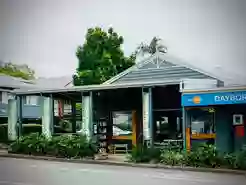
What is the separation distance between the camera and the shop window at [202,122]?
4.21 metres

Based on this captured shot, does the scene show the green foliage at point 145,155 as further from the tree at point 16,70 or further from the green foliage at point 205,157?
the tree at point 16,70

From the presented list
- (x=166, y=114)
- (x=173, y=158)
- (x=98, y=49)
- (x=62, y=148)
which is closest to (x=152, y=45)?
(x=98, y=49)

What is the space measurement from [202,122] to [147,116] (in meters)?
0.76

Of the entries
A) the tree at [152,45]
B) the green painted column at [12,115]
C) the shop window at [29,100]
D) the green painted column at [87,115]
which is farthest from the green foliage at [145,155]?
the tree at [152,45]

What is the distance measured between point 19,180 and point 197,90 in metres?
2.44

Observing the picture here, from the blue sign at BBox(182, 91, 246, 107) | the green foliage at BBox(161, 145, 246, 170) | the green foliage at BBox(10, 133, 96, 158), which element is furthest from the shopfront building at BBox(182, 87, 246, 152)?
the green foliage at BBox(10, 133, 96, 158)

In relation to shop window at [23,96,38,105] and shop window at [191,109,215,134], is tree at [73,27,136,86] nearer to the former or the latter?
shop window at [23,96,38,105]

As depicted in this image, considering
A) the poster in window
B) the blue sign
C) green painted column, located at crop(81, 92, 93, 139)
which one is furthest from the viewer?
the poster in window

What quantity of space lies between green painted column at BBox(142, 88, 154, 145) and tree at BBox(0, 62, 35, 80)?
3371 mm

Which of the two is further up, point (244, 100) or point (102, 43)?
point (102, 43)

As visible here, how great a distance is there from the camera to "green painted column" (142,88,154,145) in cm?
495

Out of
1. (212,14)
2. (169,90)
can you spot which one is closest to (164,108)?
(169,90)

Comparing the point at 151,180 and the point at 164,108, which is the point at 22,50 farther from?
the point at 164,108

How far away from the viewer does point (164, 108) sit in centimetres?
520
